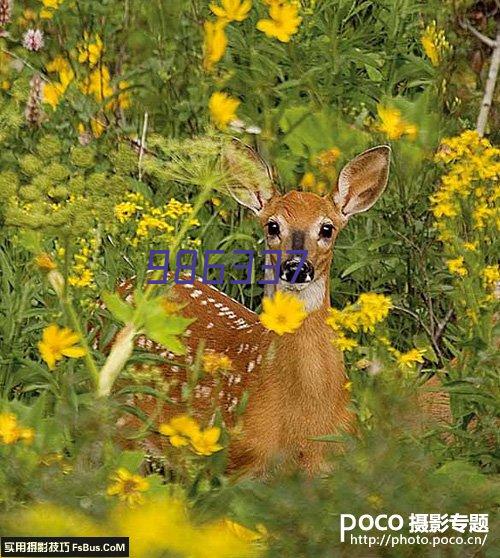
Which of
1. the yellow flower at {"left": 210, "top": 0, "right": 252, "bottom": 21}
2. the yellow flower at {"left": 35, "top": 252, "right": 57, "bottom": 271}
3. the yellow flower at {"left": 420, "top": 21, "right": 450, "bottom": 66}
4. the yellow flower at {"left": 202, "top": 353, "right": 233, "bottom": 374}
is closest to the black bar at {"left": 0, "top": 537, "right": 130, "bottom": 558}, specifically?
the yellow flower at {"left": 35, "top": 252, "right": 57, "bottom": 271}

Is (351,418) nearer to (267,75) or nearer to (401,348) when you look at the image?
(401,348)

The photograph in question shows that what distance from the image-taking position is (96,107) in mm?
5656

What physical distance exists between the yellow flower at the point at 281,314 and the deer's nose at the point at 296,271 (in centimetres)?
5

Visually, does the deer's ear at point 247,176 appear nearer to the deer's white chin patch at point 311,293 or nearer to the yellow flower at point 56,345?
the deer's white chin patch at point 311,293

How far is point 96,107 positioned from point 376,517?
7.66 feet

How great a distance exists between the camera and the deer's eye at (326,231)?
451 centimetres

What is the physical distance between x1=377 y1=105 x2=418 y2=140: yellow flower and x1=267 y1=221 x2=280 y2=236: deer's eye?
2.17ft

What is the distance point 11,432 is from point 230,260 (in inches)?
57.2

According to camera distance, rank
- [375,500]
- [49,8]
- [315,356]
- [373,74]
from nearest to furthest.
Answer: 1. [375,500]
2. [315,356]
3. [373,74]
4. [49,8]

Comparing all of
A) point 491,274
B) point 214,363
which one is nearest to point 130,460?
point 214,363

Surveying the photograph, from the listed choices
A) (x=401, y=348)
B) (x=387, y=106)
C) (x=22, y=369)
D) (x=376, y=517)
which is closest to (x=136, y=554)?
(x=376, y=517)

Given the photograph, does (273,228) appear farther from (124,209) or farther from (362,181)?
(124,209)

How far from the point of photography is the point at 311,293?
15.0 ft

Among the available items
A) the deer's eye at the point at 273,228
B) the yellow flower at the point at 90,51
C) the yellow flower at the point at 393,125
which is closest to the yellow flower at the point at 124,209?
the deer's eye at the point at 273,228
